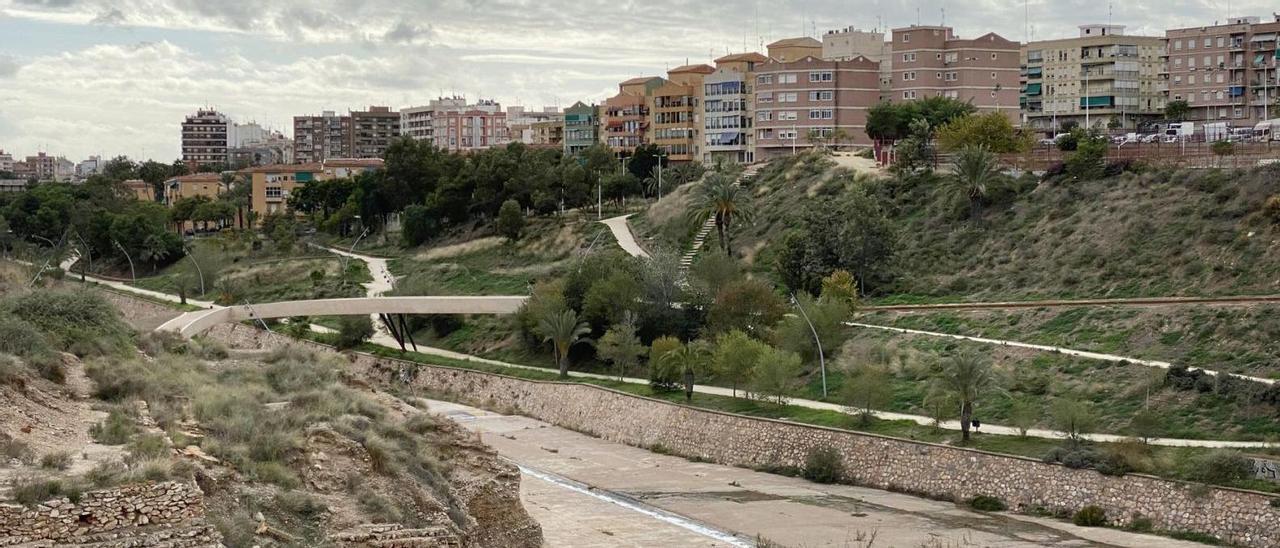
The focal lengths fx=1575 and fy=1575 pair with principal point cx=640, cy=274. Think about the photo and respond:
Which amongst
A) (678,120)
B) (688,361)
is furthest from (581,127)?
(688,361)

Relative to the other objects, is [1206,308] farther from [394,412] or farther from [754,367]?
[394,412]

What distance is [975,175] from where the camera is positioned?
234ft

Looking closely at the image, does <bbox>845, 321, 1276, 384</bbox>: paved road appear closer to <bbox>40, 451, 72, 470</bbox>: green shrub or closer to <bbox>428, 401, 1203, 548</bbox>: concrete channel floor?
<bbox>428, 401, 1203, 548</bbox>: concrete channel floor

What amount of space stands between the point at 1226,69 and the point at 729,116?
34714 mm

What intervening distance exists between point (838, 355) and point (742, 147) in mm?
59458

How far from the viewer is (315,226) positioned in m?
124

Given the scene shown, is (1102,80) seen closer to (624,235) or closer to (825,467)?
(624,235)

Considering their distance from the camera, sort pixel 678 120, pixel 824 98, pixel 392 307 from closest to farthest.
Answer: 1. pixel 392 307
2. pixel 824 98
3. pixel 678 120

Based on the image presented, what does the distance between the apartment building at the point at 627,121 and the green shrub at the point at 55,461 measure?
10148 cm

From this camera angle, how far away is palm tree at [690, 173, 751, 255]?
247 ft

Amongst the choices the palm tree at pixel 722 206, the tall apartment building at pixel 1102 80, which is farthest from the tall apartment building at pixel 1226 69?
the palm tree at pixel 722 206

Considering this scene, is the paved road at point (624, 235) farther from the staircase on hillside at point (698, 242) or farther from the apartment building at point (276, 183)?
the apartment building at point (276, 183)

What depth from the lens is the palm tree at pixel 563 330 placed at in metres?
61.9

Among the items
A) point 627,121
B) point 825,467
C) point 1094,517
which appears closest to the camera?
point 1094,517
